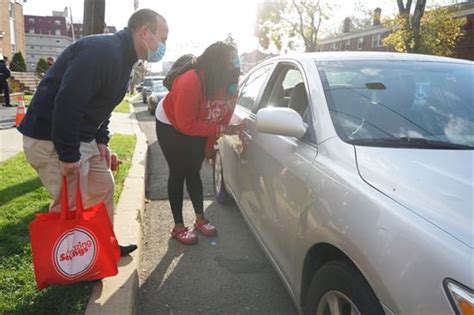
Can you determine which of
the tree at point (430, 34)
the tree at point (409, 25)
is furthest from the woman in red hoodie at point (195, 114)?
the tree at point (430, 34)

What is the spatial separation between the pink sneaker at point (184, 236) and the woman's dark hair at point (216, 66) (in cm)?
133

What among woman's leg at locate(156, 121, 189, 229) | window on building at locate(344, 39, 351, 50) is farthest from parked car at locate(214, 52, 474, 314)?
window on building at locate(344, 39, 351, 50)

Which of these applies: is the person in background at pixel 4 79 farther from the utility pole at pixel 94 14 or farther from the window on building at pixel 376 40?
the window on building at pixel 376 40

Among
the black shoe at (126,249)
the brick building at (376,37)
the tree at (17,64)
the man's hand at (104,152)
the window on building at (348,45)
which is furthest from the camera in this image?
the window on building at (348,45)

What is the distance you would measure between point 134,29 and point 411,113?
1.71 metres

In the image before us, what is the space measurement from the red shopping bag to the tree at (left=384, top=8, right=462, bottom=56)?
70.9 ft

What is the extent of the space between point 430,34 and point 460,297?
2528 centimetres

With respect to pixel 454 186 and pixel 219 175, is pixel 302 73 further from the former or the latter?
pixel 219 175

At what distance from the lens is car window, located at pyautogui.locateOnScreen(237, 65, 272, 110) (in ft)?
12.9

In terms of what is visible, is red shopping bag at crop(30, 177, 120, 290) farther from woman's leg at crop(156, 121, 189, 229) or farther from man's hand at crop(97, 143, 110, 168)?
woman's leg at crop(156, 121, 189, 229)

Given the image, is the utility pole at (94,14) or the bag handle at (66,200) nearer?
the bag handle at (66,200)

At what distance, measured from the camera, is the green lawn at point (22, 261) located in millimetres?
2582

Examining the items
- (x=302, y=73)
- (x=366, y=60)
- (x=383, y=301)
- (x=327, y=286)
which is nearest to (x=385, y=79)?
(x=366, y=60)

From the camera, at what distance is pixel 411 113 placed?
2.48 m
